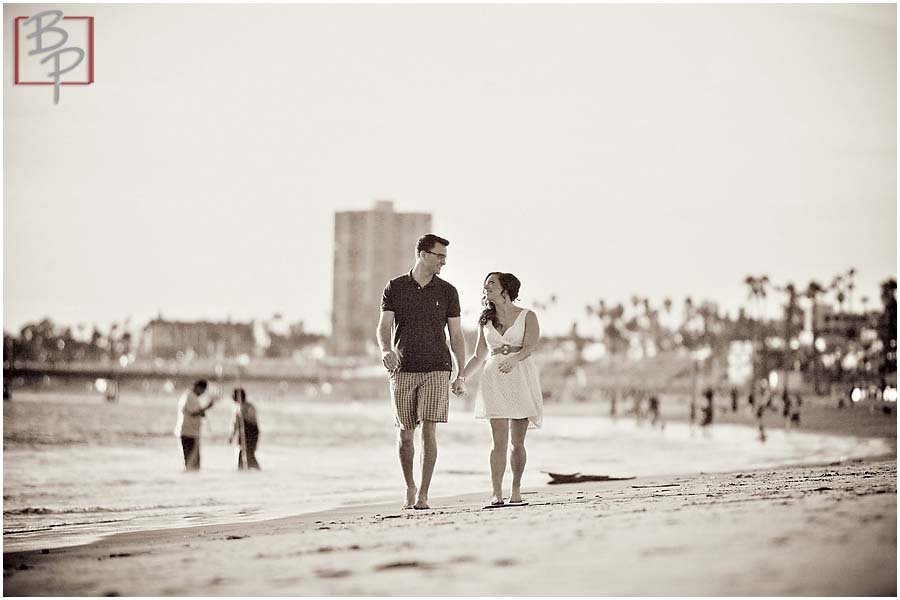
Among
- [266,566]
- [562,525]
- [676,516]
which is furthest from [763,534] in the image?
[266,566]

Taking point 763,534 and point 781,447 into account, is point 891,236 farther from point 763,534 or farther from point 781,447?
point 781,447

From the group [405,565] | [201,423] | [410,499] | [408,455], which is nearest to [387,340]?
[408,455]

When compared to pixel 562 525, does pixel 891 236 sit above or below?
above

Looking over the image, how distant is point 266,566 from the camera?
4.51 meters

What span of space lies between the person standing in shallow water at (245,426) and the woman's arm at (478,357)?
7490 mm

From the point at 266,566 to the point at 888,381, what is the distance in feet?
136

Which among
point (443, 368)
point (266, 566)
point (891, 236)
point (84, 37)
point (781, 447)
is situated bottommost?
point (781, 447)

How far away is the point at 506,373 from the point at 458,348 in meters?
0.30

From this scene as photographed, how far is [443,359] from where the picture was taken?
629cm

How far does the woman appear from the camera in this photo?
6344 mm

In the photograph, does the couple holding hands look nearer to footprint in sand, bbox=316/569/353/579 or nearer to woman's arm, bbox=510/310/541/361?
woman's arm, bbox=510/310/541/361

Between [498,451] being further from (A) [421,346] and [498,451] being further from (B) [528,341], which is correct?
(A) [421,346]

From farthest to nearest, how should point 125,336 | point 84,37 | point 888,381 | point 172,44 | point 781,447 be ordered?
point 125,336, point 888,381, point 781,447, point 172,44, point 84,37

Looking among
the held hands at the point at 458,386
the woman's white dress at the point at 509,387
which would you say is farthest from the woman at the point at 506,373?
the held hands at the point at 458,386
